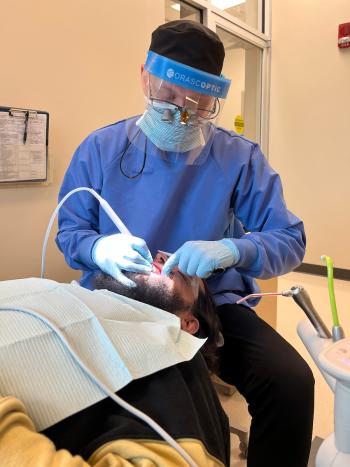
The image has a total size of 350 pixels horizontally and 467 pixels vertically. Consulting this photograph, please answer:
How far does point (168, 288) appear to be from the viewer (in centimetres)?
104

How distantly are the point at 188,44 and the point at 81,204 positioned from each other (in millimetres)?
593

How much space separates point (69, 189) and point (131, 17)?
1168mm

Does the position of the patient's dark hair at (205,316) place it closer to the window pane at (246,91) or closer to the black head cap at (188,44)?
the black head cap at (188,44)

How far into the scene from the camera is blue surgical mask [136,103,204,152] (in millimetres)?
1217

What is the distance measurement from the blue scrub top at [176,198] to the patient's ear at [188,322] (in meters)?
0.24

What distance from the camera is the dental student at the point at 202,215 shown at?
3.62ft

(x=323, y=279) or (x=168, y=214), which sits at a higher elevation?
(x=168, y=214)

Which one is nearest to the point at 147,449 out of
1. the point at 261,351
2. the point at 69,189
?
the point at 261,351

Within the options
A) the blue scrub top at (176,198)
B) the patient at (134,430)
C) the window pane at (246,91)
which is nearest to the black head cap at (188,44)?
the blue scrub top at (176,198)

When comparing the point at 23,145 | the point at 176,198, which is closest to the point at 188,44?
the point at 176,198

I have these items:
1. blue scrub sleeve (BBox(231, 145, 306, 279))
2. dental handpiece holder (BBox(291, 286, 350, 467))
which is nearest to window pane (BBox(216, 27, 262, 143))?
blue scrub sleeve (BBox(231, 145, 306, 279))

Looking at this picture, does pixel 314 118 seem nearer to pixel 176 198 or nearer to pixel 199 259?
pixel 176 198

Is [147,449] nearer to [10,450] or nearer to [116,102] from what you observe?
[10,450]

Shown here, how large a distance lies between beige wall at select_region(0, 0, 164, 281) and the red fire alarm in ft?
6.73
